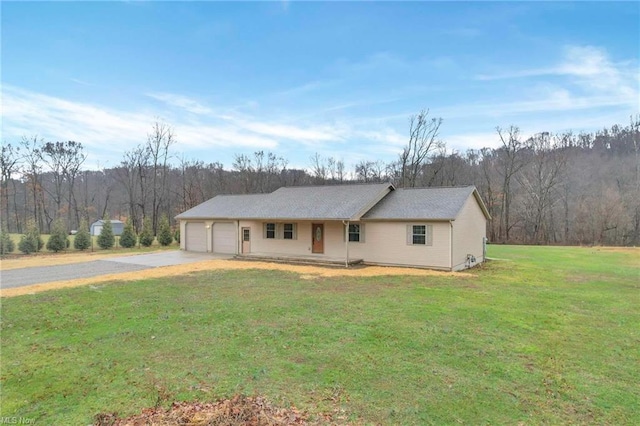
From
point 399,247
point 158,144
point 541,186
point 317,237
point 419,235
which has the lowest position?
point 399,247

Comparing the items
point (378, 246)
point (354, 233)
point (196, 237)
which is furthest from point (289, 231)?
point (196, 237)

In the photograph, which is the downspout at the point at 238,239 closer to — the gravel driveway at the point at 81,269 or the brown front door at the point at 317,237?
the gravel driveway at the point at 81,269

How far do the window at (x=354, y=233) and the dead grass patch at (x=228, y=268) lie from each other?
6.07 ft

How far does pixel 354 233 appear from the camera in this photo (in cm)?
1684

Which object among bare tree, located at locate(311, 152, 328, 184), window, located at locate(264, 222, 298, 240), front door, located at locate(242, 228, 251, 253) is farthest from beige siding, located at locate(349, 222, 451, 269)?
bare tree, located at locate(311, 152, 328, 184)

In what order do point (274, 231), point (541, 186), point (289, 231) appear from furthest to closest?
point (541, 186), point (274, 231), point (289, 231)

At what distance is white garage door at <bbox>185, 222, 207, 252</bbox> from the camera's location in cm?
2192

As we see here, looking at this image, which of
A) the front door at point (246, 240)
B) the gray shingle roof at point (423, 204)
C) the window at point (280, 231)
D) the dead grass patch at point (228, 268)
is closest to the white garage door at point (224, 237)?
the front door at point (246, 240)

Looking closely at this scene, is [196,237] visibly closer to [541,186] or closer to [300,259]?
[300,259]

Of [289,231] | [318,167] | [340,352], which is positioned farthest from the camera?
[318,167]

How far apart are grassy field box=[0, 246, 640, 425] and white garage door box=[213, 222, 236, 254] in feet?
33.4

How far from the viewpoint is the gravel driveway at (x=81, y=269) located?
1251 centimetres

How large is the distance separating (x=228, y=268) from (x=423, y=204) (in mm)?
9138

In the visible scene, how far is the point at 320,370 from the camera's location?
16.4 feet
